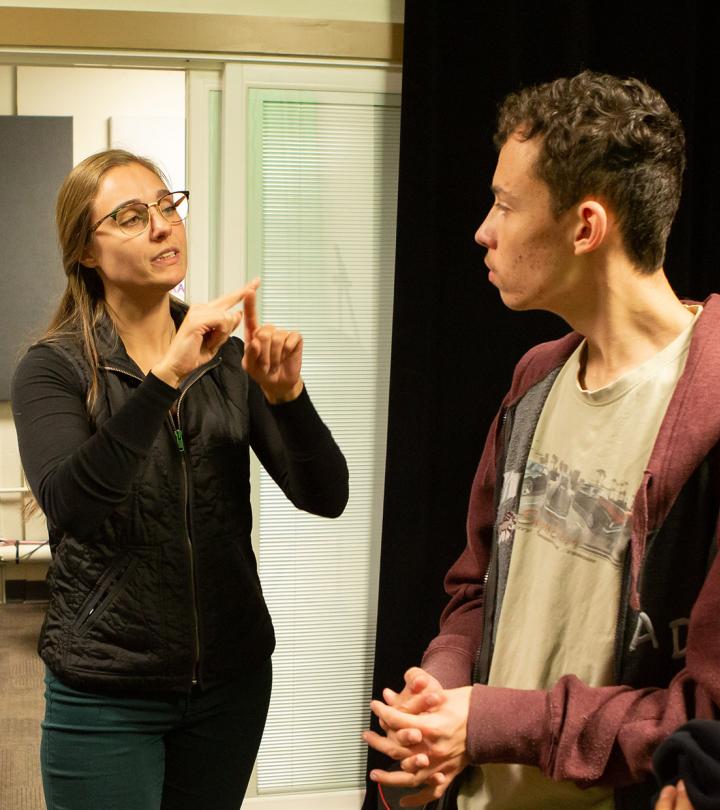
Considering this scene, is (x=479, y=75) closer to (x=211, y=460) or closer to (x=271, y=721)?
(x=211, y=460)

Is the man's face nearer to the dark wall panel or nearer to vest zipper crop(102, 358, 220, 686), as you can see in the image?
vest zipper crop(102, 358, 220, 686)

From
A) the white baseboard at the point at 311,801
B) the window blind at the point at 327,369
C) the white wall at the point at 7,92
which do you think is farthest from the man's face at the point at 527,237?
the white wall at the point at 7,92

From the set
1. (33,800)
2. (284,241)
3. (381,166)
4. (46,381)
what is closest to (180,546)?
(46,381)

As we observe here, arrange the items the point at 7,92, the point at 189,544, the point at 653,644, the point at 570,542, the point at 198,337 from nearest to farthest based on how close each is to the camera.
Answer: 1. the point at 653,644
2. the point at 570,542
3. the point at 198,337
4. the point at 189,544
5. the point at 7,92

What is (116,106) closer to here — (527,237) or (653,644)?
(527,237)

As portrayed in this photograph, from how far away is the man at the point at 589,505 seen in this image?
1040 millimetres

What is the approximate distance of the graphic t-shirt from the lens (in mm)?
1131

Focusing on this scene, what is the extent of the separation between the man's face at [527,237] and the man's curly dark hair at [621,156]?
0.02 m

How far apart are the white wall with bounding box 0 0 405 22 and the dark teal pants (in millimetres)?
1806

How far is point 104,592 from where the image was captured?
1.62m

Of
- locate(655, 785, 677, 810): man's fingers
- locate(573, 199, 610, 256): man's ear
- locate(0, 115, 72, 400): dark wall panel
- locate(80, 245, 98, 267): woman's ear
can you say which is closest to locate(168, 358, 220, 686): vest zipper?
locate(80, 245, 98, 267): woman's ear

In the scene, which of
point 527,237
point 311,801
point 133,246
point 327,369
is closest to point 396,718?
point 527,237

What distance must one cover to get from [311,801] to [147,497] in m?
1.74

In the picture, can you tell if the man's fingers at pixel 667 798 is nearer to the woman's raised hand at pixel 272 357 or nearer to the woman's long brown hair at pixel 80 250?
the woman's raised hand at pixel 272 357
